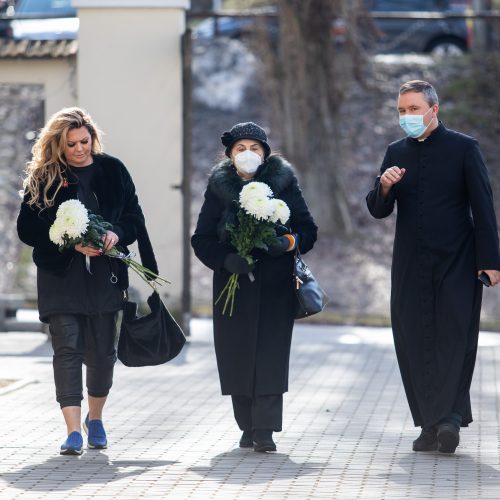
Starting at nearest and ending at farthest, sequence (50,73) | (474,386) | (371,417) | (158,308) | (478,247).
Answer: (478,247) → (158,308) → (371,417) → (474,386) → (50,73)

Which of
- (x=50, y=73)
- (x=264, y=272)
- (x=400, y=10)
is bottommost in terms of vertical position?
(x=264, y=272)

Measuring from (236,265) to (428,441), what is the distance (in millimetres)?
1369

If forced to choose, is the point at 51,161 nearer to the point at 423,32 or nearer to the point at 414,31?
the point at 414,31

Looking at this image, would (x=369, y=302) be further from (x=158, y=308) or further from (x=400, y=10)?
(x=158, y=308)

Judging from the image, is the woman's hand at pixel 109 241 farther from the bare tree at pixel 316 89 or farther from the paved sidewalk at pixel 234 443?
the bare tree at pixel 316 89

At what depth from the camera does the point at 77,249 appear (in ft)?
25.1

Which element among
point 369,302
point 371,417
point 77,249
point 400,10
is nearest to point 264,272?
point 77,249

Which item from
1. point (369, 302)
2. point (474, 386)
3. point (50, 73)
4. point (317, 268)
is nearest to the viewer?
point (474, 386)

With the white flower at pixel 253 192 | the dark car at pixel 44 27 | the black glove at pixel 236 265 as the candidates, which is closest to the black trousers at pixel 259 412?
the black glove at pixel 236 265

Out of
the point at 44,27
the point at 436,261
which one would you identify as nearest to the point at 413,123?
the point at 436,261

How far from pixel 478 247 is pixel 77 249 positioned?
6.84 ft

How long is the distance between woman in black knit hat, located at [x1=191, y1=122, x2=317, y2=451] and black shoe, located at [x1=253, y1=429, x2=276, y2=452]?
4 centimetres

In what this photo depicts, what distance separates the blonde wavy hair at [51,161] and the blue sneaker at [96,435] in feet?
3.96

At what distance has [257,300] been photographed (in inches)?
309
